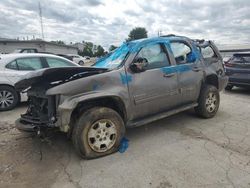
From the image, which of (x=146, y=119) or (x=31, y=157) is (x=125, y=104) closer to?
(x=146, y=119)

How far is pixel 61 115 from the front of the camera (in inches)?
140

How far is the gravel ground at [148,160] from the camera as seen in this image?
3.22 meters

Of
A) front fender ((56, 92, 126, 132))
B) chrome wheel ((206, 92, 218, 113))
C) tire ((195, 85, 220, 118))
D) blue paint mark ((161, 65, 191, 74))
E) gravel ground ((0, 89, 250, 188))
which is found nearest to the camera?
gravel ground ((0, 89, 250, 188))

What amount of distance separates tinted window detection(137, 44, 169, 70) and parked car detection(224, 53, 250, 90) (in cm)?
509

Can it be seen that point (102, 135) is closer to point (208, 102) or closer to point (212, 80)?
point (208, 102)

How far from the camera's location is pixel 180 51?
5.10m

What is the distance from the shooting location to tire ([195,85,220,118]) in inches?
215

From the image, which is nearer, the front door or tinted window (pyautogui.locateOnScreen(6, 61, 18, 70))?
the front door

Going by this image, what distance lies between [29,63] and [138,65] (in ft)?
14.2

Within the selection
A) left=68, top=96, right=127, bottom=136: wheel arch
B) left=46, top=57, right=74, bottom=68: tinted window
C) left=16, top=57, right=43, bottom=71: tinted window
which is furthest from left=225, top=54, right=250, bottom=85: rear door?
left=16, top=57, right=43, bottom=71: tinted window

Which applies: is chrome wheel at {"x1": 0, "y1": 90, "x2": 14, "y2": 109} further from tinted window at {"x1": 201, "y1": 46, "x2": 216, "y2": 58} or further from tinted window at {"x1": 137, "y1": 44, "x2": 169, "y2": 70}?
tinted window at {"x1": 201, "y1": 46, "x2": 216, "y2": 58}

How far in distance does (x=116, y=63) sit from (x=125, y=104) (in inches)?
31.4

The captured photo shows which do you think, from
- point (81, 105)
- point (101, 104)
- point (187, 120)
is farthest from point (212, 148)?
point (81, 105)

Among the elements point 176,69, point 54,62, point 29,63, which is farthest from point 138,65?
point 29,63
